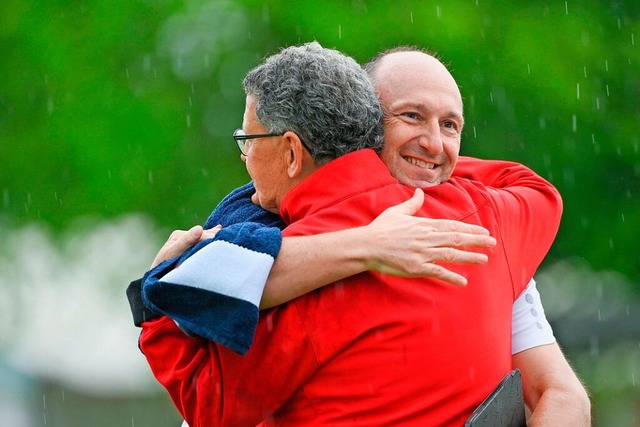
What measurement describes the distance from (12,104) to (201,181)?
1734 mm

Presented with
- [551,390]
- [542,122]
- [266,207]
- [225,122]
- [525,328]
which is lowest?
[542,122]

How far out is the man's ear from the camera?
2.90 m

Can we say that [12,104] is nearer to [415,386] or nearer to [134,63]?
[134,63]

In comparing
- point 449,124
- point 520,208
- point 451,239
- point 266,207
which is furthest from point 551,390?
point 266,207

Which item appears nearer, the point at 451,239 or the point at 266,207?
the point at 451,239

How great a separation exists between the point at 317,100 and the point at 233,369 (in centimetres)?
75

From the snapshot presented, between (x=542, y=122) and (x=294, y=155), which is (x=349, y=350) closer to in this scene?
(x=294, y=155)

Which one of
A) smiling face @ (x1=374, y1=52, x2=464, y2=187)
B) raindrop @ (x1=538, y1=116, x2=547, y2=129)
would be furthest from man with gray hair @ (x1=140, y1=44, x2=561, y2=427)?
raindrop @ (x1=538, y1=116, x2=547, y2=129)

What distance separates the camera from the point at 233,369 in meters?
2.70

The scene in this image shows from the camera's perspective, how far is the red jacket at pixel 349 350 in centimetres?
271

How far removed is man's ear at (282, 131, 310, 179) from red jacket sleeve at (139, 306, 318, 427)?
0.41m

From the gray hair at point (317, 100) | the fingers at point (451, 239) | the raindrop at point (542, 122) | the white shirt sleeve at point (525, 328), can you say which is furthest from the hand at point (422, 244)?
the raindrop at point (542, 122)

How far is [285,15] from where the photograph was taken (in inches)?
318

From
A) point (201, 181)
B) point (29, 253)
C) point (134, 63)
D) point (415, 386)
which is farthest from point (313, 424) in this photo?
point (29, 253)
